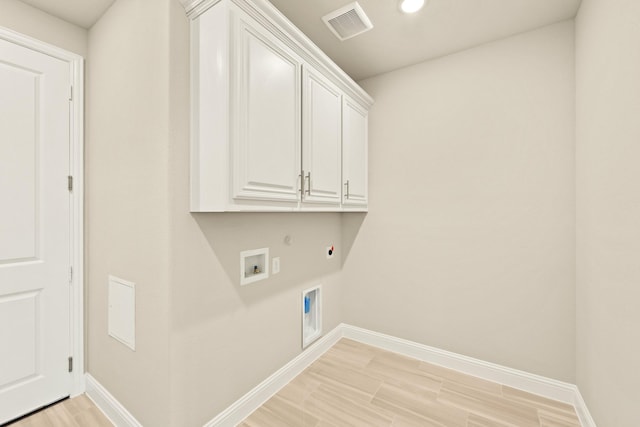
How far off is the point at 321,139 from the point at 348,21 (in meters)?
0.83

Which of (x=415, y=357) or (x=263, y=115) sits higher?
(x=263, y=115)

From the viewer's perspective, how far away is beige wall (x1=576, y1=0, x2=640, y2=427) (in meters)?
1.12

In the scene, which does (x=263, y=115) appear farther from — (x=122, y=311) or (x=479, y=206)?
(x=479, y=206)

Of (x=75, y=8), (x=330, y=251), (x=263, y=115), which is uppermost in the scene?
(x=75, y=8)

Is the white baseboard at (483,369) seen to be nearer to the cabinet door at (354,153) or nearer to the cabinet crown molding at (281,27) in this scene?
the cabinet door at (354,153)

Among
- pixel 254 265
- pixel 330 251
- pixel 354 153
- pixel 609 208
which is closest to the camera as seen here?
pixel 609 208

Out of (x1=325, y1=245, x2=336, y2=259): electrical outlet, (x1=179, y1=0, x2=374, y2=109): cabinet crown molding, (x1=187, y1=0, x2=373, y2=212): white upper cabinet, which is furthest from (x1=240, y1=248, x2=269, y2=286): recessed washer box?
(x1=179, y1=0, x2=374, y2=109): cabinet crown molding

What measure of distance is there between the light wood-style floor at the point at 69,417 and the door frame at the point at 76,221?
0.37ft

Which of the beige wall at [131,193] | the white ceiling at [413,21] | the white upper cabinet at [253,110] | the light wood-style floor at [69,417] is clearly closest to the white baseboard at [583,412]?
the white upper cabinet at [253,110]

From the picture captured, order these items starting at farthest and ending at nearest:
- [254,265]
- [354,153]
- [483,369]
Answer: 1. [354,153]
2. [483,369]
3. [254,265]

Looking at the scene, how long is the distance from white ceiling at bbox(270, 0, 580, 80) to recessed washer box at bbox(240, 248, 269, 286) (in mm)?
1613

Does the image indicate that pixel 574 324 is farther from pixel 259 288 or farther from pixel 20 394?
pixel 20 394

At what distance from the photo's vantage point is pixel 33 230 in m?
1.71

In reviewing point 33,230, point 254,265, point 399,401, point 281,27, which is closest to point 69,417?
point 33,230
